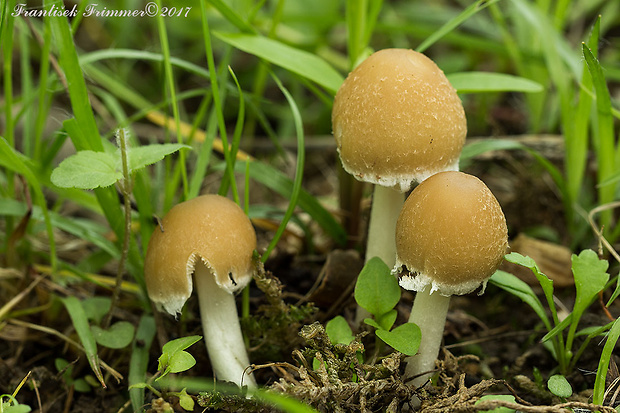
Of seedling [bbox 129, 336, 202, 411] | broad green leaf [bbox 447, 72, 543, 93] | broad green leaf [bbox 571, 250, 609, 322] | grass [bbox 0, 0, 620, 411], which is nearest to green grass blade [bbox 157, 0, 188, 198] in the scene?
grass [bbox 0, 0, 620, 411]

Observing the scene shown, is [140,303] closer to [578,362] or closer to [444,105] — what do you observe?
[444,105]

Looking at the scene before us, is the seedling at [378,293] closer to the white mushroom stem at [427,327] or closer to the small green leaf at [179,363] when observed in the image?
the white mushroom stem at [427,327]

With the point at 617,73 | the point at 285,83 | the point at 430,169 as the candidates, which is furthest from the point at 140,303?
the point at 617,73

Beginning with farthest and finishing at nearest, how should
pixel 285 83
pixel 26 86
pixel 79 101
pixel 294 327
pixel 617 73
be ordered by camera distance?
pixel 285 83 < pixel 617 73 < pixel 26 86 < pixel 294 327 < pixel 79 101

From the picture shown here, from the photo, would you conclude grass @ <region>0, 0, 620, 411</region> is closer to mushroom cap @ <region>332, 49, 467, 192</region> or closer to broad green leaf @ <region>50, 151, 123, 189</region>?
broad green leaf @ <region>50, 151, 123, 189</region>

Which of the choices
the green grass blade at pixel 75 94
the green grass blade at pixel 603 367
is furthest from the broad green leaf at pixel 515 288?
the green grass blade at pixel 75 94
